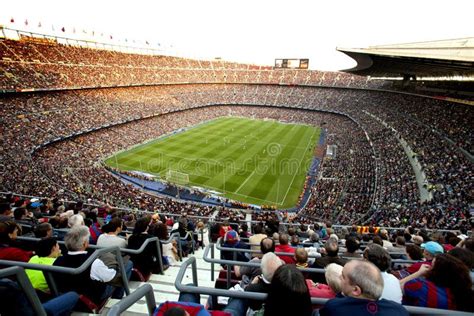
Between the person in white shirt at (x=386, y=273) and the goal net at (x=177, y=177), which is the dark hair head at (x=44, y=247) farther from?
the goal net at (x=177, y=177)

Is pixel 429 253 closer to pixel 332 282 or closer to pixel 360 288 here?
pixel 332 282

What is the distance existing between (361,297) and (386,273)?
1.26m

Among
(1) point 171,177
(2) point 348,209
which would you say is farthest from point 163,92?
(2) point 348,209

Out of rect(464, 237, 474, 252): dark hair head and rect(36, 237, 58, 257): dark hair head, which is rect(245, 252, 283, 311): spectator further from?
rect(464, 237, 474, 252): dark hair head

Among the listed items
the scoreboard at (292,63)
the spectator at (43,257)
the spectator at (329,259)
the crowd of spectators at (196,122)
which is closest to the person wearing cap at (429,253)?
the spectator at (329,259)

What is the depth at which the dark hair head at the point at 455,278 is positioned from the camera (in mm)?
2895

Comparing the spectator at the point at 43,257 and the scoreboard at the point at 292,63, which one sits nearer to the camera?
the spectator at the point at 43,257

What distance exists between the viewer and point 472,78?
98.1 ft

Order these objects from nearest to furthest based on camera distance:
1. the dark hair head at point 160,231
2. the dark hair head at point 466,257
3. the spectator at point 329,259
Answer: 1. the dark hair head at point 466,257
2. the spectator at point 329,259
3. the dark hair head at point 160,231

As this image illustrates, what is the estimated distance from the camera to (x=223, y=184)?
29719 millimetres

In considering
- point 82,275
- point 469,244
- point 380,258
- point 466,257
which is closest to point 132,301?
point 82,275

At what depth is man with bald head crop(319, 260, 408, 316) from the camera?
2.33m

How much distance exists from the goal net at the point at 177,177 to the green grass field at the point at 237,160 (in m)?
0.22

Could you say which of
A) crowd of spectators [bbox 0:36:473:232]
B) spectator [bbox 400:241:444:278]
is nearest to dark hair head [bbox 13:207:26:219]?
spectator [bbox 400:241:444:278]
